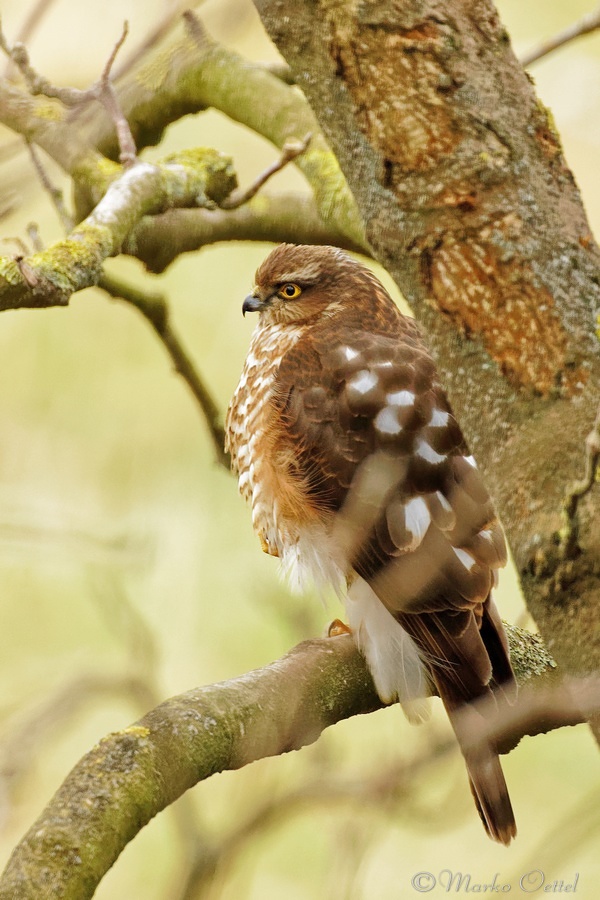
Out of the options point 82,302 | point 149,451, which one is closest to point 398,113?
point 149,451

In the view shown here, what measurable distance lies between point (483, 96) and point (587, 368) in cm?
52

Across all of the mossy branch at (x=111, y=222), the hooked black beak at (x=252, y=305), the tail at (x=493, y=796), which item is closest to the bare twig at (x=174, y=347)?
the hooked black beak at (x=252, y=305)

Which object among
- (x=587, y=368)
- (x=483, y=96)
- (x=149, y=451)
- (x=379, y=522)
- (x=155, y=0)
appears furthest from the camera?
(x=149, y=451)

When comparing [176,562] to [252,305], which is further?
[176,562]

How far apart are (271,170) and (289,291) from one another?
75 centimetres

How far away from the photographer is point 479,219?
5.75 ft

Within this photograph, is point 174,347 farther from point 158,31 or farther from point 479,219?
point 158,31

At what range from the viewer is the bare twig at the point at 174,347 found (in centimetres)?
384

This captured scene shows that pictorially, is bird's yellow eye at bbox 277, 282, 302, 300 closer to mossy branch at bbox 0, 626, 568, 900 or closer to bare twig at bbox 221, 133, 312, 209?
bare twig at bbox 221, 133, 312, 209

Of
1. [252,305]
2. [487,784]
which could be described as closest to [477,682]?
[487,784]

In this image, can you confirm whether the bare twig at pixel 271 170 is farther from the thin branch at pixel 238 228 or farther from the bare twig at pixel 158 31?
the bare twig at pixel 158 31

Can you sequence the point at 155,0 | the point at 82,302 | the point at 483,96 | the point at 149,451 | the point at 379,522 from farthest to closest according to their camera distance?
the point at 82,302 → the point at 149,451 → the point at 379,522 → the point at 155,0 → the point at 483,96

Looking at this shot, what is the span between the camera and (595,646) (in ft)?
4.97

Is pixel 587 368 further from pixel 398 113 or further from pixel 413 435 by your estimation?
pixel 413 435
